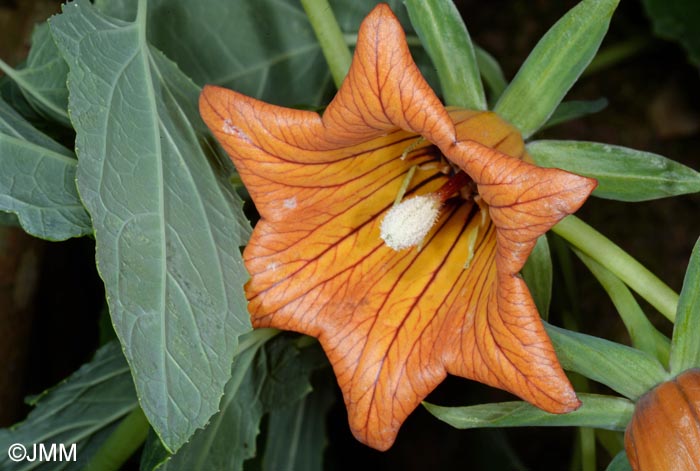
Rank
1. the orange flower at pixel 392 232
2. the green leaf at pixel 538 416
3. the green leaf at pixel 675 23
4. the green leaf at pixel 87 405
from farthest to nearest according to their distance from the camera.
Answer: the green leaf at pixel 675 23 < the green leaf at pixel 87 405 < the green leaf at pixel 538 416 < the orange flower at pixel 392 232

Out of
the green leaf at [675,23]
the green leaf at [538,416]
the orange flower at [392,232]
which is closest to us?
the orange flower at [392,232]

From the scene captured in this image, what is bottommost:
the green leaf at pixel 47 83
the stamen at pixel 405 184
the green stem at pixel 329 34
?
the stamen at pixel 405 184

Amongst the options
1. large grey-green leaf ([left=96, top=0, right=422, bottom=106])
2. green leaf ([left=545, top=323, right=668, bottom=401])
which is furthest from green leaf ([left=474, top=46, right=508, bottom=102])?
green leaf ([left=545, top=323, right=668, bottom=401])

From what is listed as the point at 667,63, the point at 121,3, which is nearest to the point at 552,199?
the point at 121,3

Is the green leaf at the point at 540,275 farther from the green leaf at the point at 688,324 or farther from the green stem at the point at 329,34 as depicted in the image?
the green stem at the point at 329,34

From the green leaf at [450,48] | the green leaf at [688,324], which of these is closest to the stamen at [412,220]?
the green leaf at [450,48]

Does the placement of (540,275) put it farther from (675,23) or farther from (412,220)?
(675,23)
